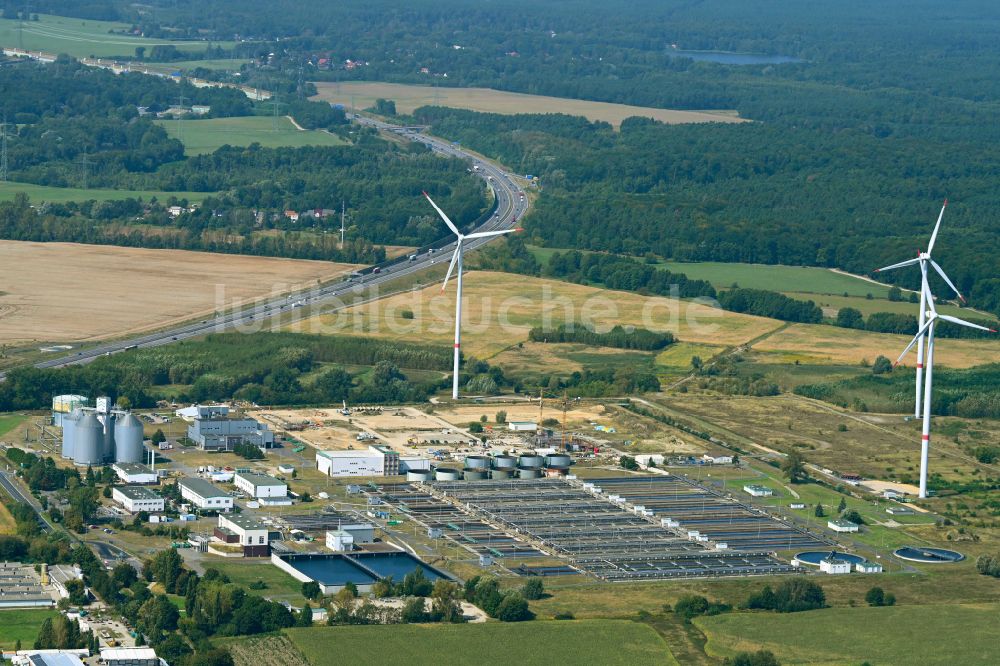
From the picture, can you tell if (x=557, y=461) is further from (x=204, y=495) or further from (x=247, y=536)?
(x=247, y=536)

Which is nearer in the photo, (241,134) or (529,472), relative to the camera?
(529,472)

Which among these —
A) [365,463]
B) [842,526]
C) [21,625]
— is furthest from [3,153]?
[21,625]

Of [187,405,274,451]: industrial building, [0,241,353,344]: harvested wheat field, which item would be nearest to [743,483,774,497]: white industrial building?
[187,405,274,451]: industrial building

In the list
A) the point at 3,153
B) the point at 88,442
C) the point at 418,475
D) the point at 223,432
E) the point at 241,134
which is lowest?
the point at 418,475

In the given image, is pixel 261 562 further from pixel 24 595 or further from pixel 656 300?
pixel 656 300

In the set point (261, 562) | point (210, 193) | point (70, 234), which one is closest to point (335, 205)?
point (210, 193)
